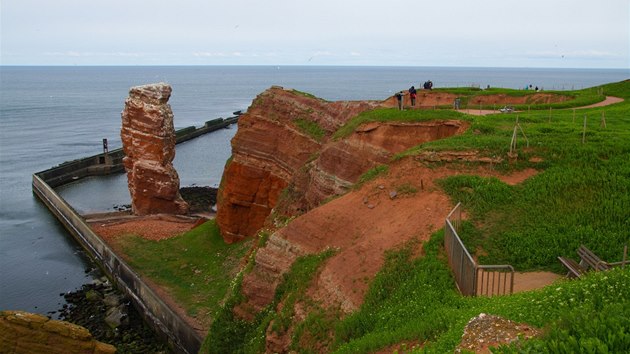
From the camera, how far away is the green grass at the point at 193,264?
106 feet

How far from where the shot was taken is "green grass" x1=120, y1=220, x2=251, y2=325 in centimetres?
3238

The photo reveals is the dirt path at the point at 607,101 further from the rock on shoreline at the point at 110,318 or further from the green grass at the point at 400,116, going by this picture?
the rock on shoreline at the point at 110,318

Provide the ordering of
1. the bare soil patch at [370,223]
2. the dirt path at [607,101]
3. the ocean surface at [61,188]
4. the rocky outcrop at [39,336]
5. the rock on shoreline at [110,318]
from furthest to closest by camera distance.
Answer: the dirt path at [607,101]
the ocean surface at [61,188]
the rock on shoreline at [110,318]
the rocky outcrop at [39,336]
the bare soil patch at [370,223]

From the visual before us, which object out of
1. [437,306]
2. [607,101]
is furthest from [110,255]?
[607,101]

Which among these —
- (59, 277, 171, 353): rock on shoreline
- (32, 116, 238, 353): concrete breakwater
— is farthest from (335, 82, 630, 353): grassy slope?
(59, 277, 171, 353): rock on shoreline

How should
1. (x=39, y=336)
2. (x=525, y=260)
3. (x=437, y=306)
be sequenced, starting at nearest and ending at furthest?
(x=437, y=306), (x=525, y=260), (x=39, y=336)

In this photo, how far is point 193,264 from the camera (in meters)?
37.8

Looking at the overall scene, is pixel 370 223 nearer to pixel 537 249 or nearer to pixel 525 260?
pixel 525 260

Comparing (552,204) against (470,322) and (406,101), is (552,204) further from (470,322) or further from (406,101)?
(406,101)

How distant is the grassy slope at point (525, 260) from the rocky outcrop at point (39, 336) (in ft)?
25.7

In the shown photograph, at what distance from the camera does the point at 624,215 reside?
60.5 ft

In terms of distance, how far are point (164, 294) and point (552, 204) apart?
906 inches

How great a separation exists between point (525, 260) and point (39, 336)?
22.2 metres

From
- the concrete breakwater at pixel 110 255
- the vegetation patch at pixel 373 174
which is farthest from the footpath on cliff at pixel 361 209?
the concrete breakwater at pixel 110 255
